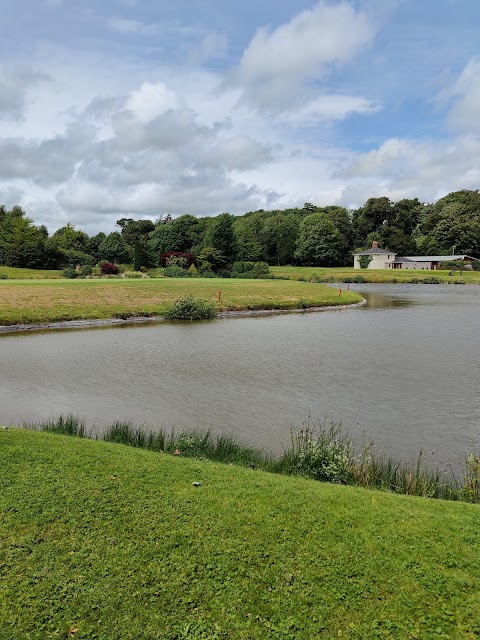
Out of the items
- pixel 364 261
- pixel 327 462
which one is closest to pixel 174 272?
pixel 364 261

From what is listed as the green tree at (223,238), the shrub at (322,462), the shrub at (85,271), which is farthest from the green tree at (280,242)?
the shrub at (322,462)

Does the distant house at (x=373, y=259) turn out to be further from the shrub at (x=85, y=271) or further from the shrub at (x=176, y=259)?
the shrub at (x=85, y=271)

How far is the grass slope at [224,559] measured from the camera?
351 centimetres

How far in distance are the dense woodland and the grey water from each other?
4350cm

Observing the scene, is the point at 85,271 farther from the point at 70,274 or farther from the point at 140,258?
the point at 140,258

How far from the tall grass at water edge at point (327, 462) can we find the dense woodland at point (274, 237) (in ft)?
185

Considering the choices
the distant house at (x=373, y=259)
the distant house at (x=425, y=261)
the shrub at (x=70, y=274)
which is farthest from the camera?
the distant house at (x=373, y=259)

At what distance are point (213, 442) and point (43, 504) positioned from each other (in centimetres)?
419

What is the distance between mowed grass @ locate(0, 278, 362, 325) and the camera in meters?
27.7

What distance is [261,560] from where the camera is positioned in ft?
13.5

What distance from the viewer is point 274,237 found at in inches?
4021

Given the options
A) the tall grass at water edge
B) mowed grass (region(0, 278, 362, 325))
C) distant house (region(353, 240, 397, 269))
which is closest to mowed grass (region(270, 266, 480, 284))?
distant house (region(353, 240, 397, 269))

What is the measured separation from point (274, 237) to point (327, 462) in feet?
319

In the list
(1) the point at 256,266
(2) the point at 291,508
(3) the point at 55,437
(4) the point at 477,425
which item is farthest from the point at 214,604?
(1) the point at 256,266
